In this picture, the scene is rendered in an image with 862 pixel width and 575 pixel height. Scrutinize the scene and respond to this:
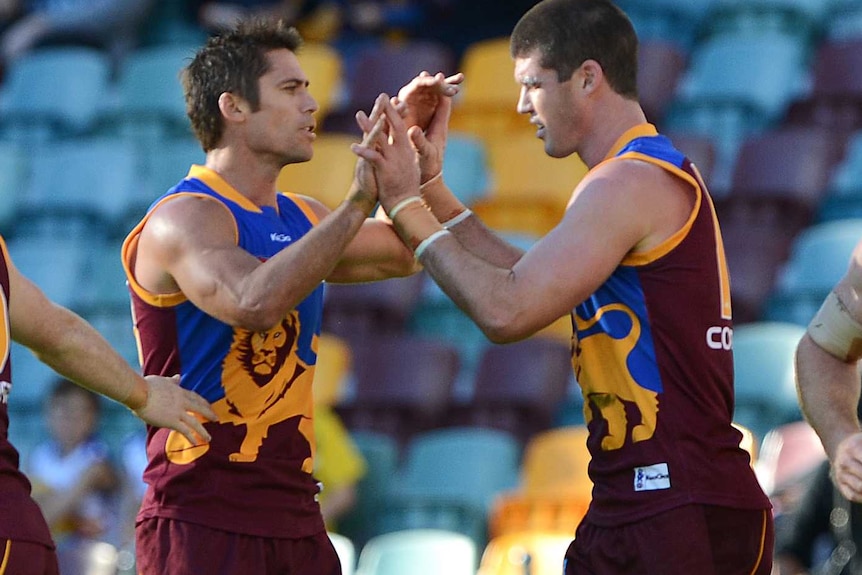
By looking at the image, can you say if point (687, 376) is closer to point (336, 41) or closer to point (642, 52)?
point (642, 52)

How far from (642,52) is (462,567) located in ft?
13.6

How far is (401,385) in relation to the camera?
28.1 ft

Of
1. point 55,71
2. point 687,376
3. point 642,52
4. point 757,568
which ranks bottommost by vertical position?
point 757,568

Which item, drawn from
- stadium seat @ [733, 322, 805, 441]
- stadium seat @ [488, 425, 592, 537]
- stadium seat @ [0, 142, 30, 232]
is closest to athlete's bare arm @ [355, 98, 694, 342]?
stadium seat @ [488, 425, 592, 537]

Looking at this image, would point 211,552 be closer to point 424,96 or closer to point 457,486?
point 424,96

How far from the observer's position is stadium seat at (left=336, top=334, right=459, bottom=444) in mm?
8523

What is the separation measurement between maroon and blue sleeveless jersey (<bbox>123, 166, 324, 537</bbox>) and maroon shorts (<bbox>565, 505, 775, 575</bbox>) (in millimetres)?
859

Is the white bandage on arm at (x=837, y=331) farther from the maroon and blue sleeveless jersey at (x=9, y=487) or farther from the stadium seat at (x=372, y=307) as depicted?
the stadium seat at (x=372, y=307)

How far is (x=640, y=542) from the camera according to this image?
12.9 ft

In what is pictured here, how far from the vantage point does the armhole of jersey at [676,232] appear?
3.96 metres

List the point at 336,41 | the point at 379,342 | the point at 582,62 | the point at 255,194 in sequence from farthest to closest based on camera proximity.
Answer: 1. the point at 336,41
2. the point at 379,342
3. the point at 255,194
4. the point at 582,62

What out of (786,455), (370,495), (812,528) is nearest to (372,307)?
(370,495)

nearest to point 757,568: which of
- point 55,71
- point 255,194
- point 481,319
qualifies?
point 481,319

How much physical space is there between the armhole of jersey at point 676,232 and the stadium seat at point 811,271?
4255 millimetres
